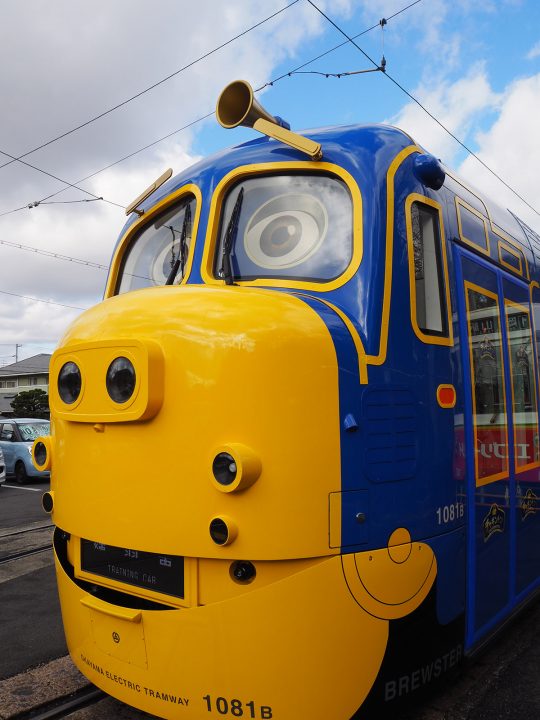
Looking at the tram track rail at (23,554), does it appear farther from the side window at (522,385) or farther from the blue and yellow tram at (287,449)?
the side window at (522,385)

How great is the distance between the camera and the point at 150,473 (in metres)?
2.58

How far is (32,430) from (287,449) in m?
15.7

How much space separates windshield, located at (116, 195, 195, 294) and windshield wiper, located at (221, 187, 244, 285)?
276mm

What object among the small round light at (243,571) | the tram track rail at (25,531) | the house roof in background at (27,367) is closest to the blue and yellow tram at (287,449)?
the small round light at (243,571)

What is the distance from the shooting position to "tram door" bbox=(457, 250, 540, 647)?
3287 millimetres

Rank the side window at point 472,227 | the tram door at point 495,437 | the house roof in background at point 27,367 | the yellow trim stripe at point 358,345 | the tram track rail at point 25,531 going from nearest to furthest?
1. the yellow trim stripe at point 358,345
2. the tram door at point 495,437
3. the side window at point 472,227
4. the tram track rail at point 25,531
5. the house roof in background at point 27,367

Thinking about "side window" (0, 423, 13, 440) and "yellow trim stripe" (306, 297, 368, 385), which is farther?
"side window" (0, 423, 13, 440)

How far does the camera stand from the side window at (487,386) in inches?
133

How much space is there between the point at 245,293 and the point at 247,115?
1.09 m

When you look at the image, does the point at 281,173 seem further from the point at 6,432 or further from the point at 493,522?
the point at 6,432

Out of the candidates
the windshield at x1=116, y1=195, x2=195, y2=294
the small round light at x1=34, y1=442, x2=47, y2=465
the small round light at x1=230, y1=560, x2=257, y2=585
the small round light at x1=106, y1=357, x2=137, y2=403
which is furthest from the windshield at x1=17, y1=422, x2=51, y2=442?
the small round light at x1=230, y1=560, x2=257, y2=585

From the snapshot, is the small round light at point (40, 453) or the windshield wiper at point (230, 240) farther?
the small round light at point (40, 453)

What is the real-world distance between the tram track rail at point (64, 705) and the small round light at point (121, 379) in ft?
6.32

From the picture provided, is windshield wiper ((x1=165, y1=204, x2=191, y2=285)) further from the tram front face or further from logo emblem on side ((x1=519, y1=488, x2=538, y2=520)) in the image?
logo emblem on side ((x1=519, y1=488, x2=538, y2=520))
